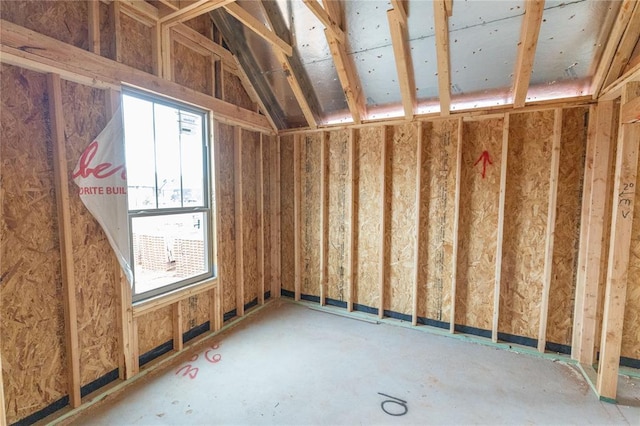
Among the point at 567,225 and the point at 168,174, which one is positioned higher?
the point at 168,174

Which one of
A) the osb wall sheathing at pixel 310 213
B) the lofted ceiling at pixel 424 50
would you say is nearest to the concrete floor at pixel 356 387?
the osb wall sheathing at pixel 310 213

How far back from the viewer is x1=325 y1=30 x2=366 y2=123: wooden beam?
10.0ft

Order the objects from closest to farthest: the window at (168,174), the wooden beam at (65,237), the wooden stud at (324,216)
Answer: the wooden beam at (65,237), the window at (168,174), the wooden stud at (324,216)

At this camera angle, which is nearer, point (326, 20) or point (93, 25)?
point (93, 25)

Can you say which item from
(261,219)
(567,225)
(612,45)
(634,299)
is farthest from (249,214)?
(634,299)

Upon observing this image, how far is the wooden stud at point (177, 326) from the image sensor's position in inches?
118

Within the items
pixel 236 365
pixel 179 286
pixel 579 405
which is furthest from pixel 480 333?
pixel 179 286

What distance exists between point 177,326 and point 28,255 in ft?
4.78

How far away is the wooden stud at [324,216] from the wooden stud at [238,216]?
112 cm

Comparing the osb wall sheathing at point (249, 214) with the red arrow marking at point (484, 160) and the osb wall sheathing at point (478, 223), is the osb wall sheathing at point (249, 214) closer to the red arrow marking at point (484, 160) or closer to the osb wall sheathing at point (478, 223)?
the osb wall sheathing at point (478, 223)

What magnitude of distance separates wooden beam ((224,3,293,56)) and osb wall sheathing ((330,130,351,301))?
134cm

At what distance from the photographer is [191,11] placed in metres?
2.53

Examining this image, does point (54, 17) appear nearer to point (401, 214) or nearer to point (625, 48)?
point (401, 214)

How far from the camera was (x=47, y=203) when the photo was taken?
2078 mm
